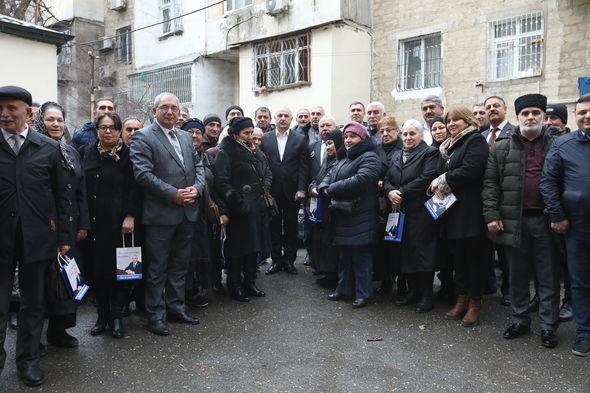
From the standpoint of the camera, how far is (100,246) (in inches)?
176

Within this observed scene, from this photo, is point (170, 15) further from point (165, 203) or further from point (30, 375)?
point (30, 375)

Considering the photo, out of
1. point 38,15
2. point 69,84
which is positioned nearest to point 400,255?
point 38,15

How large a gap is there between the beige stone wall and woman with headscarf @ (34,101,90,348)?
30.8 feet

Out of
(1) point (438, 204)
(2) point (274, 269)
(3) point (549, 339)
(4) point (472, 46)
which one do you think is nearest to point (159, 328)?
(2) point (274, 269)

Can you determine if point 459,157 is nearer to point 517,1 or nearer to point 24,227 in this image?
point 24,227

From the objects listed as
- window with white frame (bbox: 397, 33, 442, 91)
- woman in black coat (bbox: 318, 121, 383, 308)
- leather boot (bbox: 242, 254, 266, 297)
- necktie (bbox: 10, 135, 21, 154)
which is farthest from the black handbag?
window with white frame (bbox: 397, 33, 442, 91)

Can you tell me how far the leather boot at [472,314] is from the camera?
4.77m

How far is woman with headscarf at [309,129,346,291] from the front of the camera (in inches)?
229

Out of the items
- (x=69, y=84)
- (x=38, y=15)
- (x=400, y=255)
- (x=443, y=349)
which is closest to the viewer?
(x=443, y=349)

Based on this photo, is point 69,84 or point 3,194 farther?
point 69,84

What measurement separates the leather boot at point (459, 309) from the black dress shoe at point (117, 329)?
3.11 m

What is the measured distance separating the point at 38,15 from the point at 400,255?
15868mm

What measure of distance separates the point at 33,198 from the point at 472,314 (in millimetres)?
3900

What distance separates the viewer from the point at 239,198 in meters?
5.40
